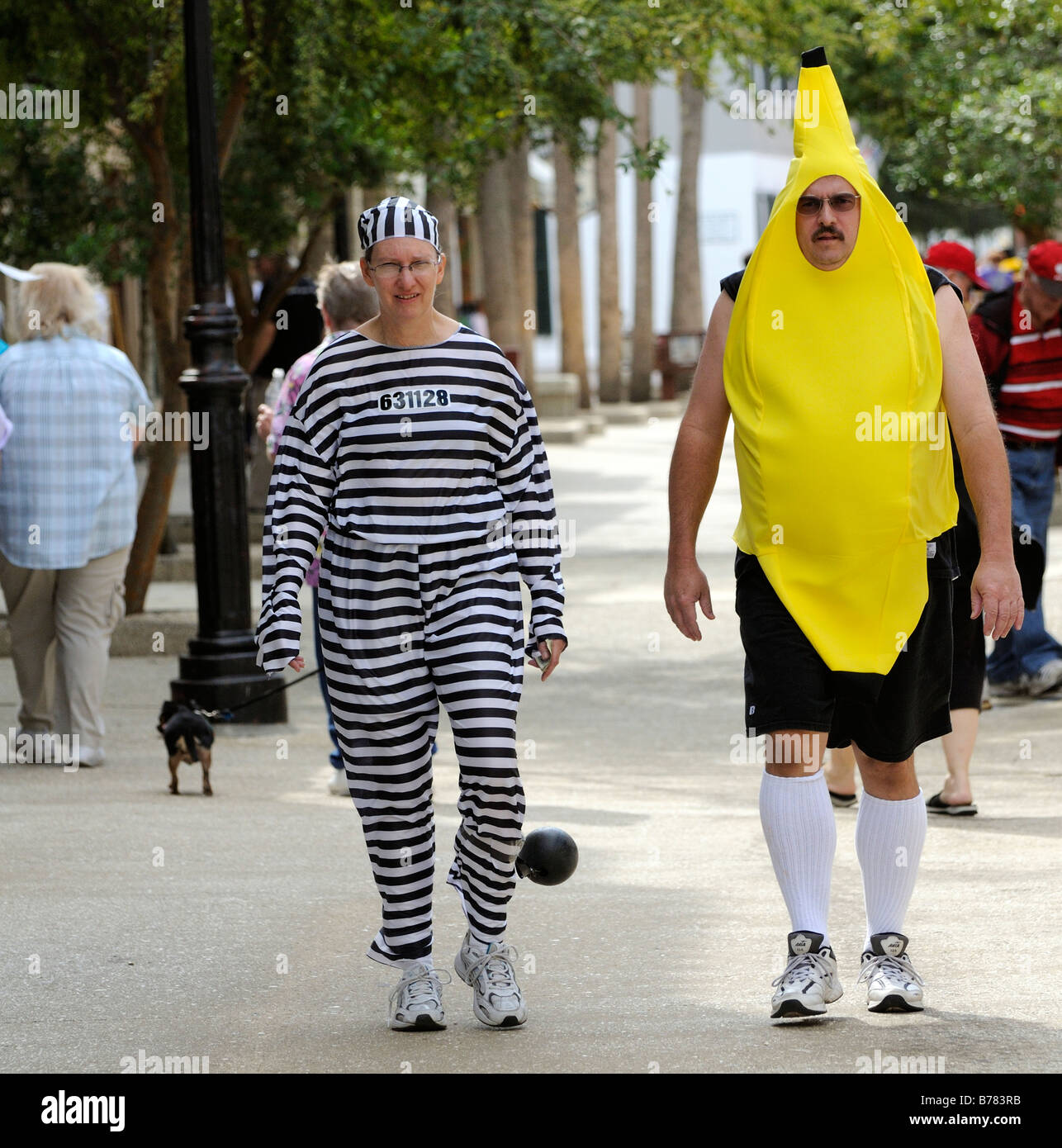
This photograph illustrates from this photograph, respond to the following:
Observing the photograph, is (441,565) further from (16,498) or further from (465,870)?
(16,498)

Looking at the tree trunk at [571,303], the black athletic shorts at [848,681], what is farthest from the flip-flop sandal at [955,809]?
the tree trunk at [571,303]

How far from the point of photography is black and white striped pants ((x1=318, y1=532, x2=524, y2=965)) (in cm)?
457

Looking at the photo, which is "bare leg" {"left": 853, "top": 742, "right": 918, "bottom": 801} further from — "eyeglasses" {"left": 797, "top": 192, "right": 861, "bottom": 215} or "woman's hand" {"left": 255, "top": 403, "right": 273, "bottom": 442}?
"woman's hand" {"left": 255, "top": 403, "right": 273, "bottom": 442}

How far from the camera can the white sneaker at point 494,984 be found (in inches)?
183

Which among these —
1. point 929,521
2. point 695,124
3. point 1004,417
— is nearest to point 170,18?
point 1004,417

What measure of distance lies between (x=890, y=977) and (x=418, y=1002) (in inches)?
41.7

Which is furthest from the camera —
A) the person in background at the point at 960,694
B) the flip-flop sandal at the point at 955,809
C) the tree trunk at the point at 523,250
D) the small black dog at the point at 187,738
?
the tree trunk at the point at 523,250

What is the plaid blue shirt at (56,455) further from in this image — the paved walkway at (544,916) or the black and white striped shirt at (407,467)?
the black and white striped shirt at (407,467)

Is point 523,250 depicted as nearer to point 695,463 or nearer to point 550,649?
point 695,463

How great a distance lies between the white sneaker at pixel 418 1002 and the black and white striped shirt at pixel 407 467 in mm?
757

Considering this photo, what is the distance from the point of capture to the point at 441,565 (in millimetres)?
4578

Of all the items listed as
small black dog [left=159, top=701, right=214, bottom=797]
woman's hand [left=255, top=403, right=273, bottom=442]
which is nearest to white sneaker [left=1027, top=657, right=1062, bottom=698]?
woman's hand [left=255, top=403, right=273, bottom=442]
